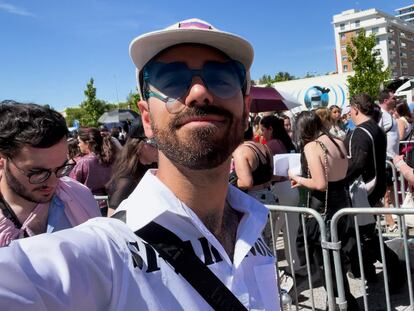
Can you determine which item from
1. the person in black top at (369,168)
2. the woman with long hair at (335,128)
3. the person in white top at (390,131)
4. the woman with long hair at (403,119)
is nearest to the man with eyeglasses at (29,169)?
the person in black top at (369,168)

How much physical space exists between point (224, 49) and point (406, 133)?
26.1 feet

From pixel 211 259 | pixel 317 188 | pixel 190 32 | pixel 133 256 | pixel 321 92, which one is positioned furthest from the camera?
pixel 321 92

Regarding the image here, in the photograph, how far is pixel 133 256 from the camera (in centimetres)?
102

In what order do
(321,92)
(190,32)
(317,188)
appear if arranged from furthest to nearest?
(321,92) < (317,188) < (190,32)

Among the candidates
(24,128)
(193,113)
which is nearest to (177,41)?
(193,113)

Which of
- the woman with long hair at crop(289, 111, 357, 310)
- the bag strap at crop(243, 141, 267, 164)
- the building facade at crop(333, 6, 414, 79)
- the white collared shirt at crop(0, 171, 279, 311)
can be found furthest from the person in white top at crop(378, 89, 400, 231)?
the building facade at crop(333, 6, 414, 79)

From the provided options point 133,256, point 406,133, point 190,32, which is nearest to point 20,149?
point 190,32

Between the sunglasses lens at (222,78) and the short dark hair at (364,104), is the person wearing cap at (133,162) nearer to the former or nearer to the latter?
the sunglasses lens at (222,78)

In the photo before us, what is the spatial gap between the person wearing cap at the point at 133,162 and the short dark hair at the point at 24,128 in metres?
1.28

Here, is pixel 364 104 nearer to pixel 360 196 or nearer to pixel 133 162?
pixel 360 196

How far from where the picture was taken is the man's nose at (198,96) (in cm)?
136

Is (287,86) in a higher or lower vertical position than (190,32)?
higher

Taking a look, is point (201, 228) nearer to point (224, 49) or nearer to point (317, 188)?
point (224, 49)

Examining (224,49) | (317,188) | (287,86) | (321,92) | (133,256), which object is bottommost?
(317,188)
